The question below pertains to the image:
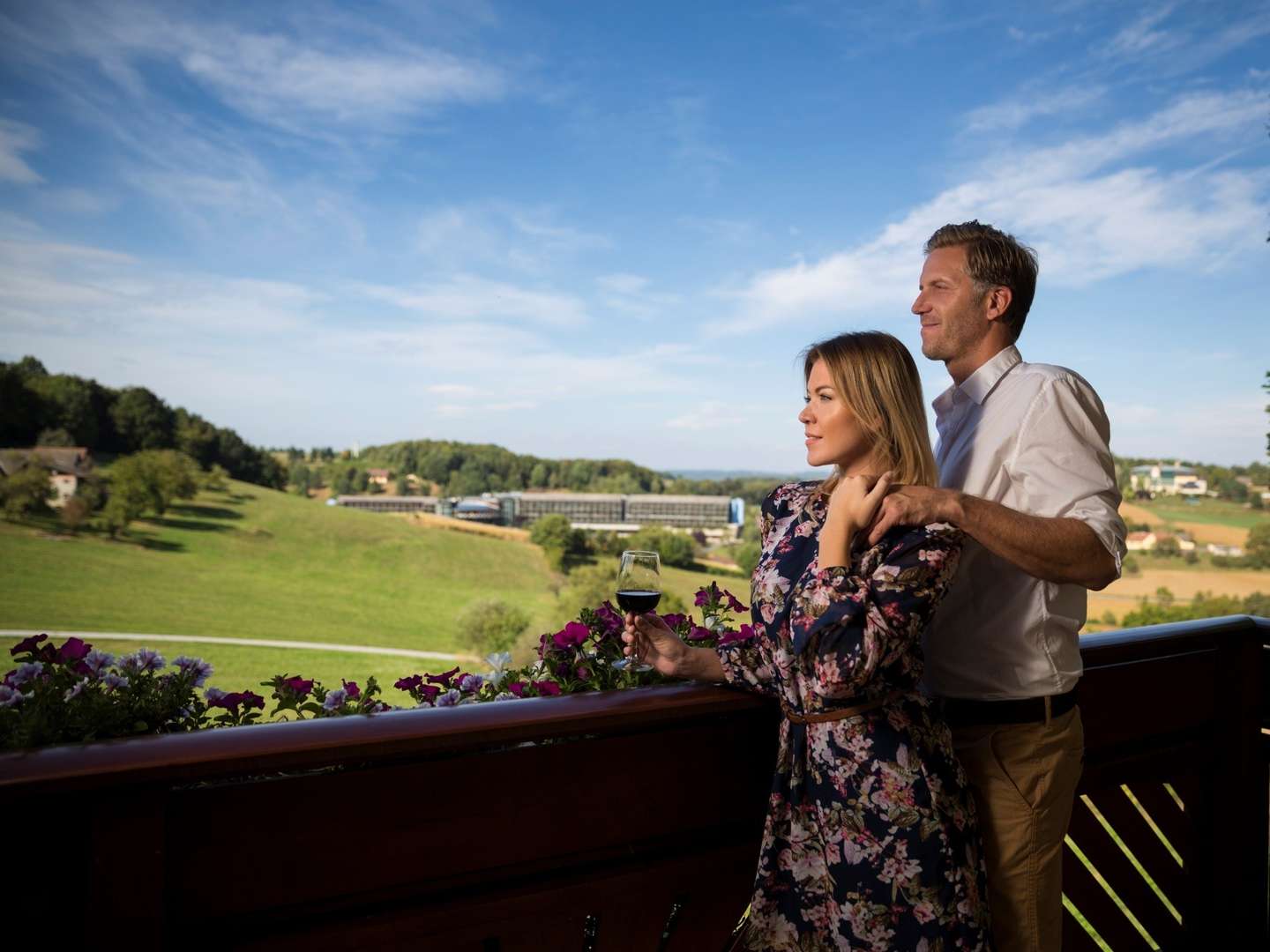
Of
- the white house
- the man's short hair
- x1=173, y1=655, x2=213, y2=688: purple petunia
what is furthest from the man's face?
the white house

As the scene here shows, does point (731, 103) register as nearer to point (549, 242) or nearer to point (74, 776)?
point (549, 242)

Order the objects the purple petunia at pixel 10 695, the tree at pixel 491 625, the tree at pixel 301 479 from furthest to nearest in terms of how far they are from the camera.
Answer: the tree at pixel 301 479 < the tree at pixel 491 625 < the purple petunia at pixel 10 695

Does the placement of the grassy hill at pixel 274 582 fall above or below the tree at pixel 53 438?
below

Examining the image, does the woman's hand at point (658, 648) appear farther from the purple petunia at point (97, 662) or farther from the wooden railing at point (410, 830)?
the purple petunia at point (97, 662)

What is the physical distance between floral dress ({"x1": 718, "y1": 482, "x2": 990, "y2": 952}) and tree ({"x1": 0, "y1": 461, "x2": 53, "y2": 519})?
4770cm

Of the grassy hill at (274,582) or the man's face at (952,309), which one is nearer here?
the man's face at (952,309)

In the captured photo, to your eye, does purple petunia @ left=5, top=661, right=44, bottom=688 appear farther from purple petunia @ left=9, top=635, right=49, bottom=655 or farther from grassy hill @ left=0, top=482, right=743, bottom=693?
grassy hill @ left=0, top=482, right=743, bottom=693

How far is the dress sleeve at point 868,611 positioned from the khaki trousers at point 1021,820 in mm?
355

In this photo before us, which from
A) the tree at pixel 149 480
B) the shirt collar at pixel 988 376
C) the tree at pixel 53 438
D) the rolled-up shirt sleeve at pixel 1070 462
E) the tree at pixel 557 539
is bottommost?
the tree at pixel 557 539

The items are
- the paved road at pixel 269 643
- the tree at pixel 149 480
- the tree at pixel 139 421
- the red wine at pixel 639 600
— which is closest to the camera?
the red wine at pixel 639 600

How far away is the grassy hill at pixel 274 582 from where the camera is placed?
133 feet

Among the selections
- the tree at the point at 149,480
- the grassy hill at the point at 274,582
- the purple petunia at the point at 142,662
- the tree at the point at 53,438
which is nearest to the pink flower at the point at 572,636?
the purple petunia at the point at 142,662

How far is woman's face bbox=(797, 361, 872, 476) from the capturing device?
1420 mm

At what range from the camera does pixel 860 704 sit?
1.32 meters
